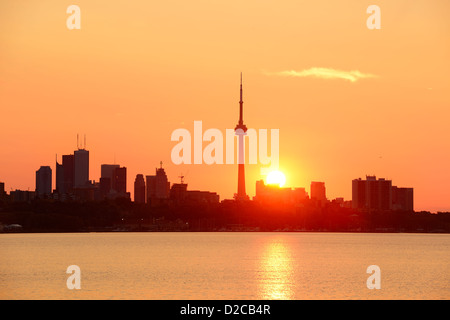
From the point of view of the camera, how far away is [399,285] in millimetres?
135375

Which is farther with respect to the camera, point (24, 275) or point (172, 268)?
point (172, 268)

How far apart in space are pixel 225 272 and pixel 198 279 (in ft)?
64.9
